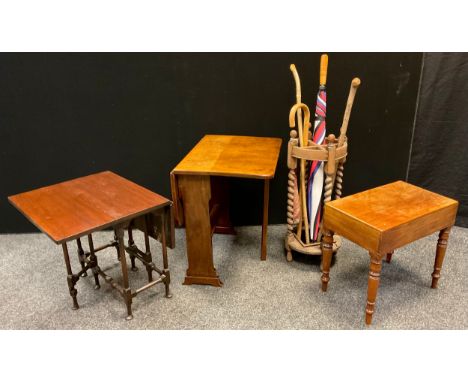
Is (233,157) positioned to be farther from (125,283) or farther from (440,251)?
(440,251)

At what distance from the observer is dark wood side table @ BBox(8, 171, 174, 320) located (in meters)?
1.88

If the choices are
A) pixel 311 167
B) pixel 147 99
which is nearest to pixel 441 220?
pixel 311 167

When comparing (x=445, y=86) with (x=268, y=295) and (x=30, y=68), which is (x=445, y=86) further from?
(x=30, y=68)

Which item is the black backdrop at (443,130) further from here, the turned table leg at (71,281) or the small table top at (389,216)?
the turned table leg at (71,281)

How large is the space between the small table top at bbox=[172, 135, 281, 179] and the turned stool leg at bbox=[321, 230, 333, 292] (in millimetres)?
483

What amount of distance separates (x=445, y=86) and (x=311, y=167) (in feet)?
3.92

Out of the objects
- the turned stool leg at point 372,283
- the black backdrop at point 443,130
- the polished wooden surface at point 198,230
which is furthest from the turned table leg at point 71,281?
the black backdrop at point 443,130

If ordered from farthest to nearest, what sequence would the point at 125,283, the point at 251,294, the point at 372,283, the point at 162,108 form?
1. the point at 162,108
2. the point at 251,294
3. the point at 125,283
4. the point at 372,283

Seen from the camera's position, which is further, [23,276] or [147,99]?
[147,99]

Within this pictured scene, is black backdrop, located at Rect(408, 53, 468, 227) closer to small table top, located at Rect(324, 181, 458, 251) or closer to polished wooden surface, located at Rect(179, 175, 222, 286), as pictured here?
small table top, located at Rect(324, 181, 458, 251)

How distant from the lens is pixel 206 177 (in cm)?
227

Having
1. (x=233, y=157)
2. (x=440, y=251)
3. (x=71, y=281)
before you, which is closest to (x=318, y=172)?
(x=233, y=157)

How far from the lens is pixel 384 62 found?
9.50ft

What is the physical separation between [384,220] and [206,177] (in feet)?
3.05
